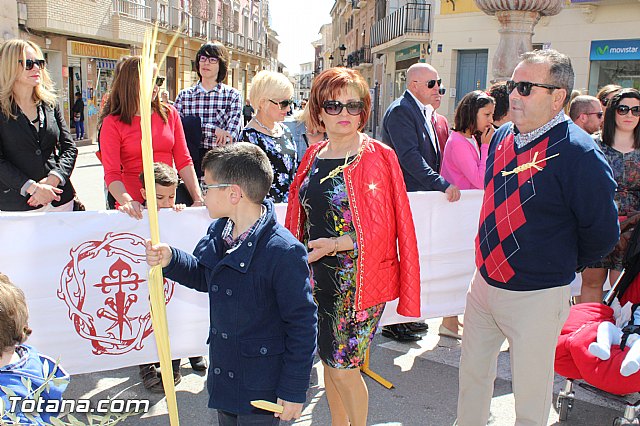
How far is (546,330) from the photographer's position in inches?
113

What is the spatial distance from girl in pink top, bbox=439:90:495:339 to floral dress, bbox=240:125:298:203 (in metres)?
1.42

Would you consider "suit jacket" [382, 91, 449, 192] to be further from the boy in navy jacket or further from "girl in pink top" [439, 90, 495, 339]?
the boy in navy jacket

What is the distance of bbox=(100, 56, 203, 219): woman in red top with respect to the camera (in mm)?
3803

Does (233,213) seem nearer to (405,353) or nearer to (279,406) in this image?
(279,406)

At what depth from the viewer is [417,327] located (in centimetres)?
516

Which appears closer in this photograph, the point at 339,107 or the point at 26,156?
the point at 339,107

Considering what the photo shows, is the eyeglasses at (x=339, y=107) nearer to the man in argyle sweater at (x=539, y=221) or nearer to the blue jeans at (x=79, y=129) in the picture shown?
the man in argyle sweater at (x=539, y=221)

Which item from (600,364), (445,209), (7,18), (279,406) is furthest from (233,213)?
(7,18)

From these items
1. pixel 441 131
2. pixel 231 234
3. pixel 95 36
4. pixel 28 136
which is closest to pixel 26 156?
pixel 28 136

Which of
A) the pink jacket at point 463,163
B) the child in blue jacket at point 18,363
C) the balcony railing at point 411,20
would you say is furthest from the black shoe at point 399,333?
the balcony railing at point 411,20

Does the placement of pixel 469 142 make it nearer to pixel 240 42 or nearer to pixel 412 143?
pixel 412 143

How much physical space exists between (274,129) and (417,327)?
2.15 meters

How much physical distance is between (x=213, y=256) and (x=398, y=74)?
32.9 metres

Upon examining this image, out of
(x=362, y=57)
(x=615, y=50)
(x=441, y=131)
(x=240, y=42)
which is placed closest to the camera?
(x=441, y=131)
